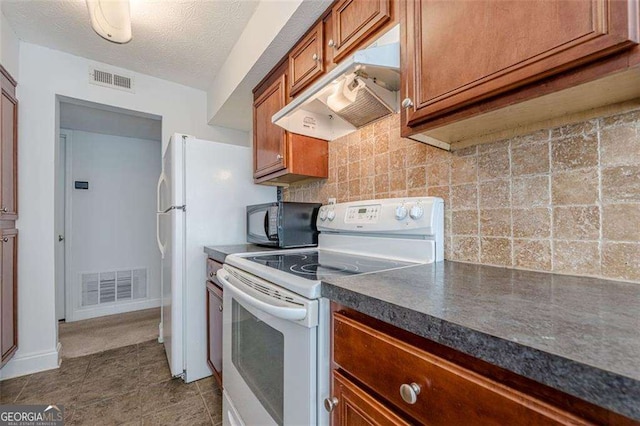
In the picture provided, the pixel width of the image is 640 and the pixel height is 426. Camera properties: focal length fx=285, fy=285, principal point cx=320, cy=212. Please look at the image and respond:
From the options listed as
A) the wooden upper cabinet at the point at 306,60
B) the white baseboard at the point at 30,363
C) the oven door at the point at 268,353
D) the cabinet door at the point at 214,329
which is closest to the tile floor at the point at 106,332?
the white baseboard at the point at 30,363

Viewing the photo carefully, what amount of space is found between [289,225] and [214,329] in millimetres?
808

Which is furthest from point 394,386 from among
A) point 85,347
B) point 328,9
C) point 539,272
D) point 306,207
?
point 85,347

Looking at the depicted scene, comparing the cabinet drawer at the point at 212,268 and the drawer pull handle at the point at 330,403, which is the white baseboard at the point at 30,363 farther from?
the drawer pull handle at the point at 330,403

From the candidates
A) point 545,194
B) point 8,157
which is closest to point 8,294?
point 8,157

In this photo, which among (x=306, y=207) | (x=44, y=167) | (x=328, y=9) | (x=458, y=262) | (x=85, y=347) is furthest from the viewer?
(x=85, y=347)

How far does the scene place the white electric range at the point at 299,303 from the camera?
0.77 meters

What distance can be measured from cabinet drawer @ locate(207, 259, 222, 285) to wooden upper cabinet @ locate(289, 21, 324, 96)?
42.8 inches

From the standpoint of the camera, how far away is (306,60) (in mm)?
1498

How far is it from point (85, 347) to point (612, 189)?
11.4 feet

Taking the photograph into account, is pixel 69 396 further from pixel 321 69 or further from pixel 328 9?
pixel 328 9

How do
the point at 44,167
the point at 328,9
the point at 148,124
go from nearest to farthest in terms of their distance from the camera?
the point at 328,9 < the point at 44,167 < the point at 148,124

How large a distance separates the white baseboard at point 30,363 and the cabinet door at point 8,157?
99 cm

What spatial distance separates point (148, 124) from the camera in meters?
3.17

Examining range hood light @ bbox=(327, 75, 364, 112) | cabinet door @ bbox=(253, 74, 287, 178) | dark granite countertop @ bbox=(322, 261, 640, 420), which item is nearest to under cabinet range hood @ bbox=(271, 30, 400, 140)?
range hood light @ bbox=(327, 75, 364, 112)
